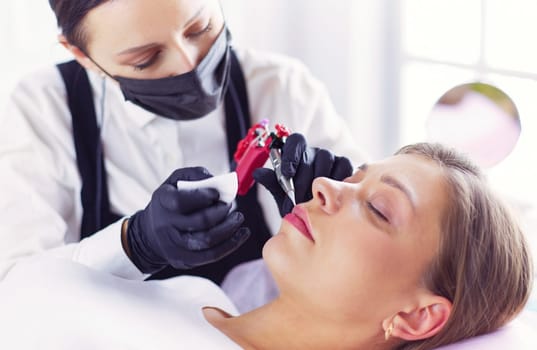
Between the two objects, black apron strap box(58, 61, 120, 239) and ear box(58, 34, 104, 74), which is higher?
ear box(58, 34, 104, 74)

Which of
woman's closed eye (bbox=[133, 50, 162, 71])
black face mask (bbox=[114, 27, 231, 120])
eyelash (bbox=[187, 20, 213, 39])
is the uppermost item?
eyelash (bbox=[187, 20, 213, 39])

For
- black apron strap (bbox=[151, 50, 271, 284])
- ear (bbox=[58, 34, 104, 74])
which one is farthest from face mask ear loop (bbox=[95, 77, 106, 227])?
black apron strap (bbox=[151, 50, 271, 284])

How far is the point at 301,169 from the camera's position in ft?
5.00

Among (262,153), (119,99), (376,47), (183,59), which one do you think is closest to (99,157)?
(119,99)

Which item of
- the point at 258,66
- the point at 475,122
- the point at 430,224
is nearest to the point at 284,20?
the point at 258,66

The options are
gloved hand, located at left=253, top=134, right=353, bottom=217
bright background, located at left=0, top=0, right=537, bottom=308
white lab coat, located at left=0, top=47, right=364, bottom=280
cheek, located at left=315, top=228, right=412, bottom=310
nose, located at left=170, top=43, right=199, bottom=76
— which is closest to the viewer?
cheek, located at left=315, top=228, right=412, bottom=310

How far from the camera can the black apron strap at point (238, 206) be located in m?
1.95

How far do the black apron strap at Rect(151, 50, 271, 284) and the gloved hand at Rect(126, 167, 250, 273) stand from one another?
1.56 ft

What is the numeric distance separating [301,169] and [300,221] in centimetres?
15

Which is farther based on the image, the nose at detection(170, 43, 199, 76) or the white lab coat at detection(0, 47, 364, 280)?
the white lab coat at detection(0, 47, 364, 280)

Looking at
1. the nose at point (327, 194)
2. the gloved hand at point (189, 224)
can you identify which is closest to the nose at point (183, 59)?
the gloved hand at point (189, 224)

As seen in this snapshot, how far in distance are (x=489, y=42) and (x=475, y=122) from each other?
1.59 ft

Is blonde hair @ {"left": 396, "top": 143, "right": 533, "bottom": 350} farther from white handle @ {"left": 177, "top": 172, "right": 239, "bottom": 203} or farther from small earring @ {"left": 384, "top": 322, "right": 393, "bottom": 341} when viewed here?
white handle @ {"left": 177, "top": 172, "right": 239, "bottom": 203}

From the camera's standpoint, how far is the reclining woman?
136 centimetres
